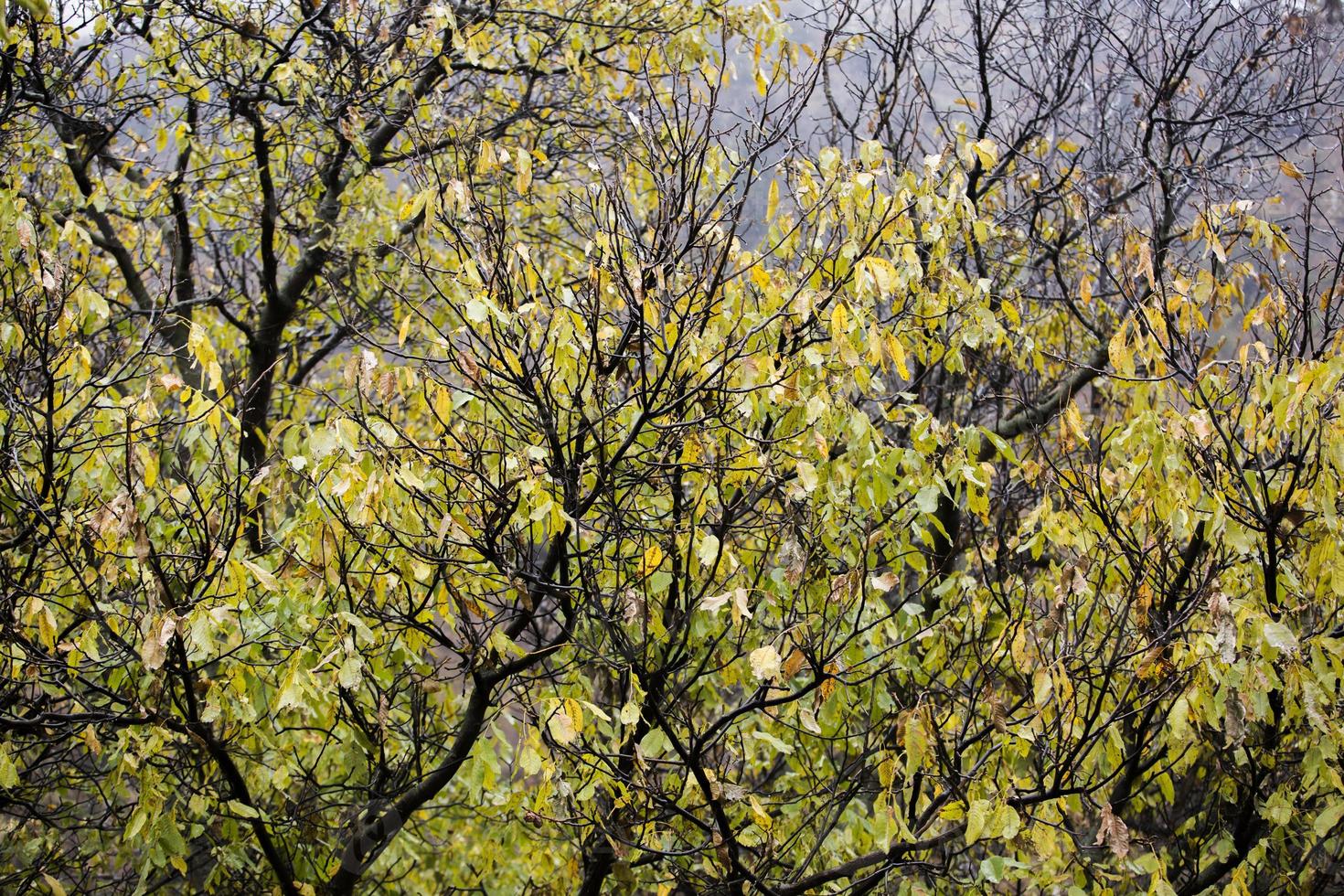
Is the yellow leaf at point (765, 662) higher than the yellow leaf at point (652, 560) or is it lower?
lower

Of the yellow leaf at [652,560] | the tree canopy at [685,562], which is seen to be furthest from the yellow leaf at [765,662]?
the yellow leaf at [652,560]

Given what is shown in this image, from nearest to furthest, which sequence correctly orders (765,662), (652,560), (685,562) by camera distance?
1. (765,662)
2. (652,560)
3. (685,562)

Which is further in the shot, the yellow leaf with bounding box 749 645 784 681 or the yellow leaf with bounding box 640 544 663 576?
the yellow leaf with bounding box 640 544 663 576

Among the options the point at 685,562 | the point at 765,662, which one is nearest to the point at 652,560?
the point at 685,562

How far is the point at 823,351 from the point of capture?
467 centimetres

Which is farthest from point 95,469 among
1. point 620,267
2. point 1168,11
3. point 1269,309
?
point 1168,11

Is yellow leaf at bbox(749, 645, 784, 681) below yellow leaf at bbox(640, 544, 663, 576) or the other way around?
below

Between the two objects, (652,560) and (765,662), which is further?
(652,560)

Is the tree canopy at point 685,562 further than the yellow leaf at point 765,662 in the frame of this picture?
Yes

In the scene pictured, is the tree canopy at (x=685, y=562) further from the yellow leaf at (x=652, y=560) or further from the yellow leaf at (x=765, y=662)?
the yellow leaf at (x=765, y=662)

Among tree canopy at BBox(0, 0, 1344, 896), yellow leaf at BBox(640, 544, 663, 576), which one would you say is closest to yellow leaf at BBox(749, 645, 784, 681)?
tree canopy at BBox(0, 0, 1344, 896)

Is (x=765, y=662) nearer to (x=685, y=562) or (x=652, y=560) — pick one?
(x=652, y=560)

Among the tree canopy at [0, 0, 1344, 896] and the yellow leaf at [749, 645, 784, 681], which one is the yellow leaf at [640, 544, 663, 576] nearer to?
the tree canopy at [0, 0, 1344, 896]

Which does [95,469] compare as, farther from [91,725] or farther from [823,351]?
[823,351]
